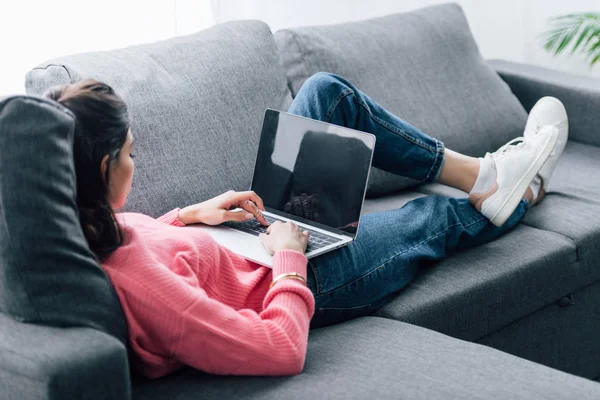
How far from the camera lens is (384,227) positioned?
1.85 m

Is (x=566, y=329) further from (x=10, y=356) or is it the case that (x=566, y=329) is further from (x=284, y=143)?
(x=10, y=356)

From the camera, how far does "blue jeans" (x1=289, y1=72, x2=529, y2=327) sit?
5.55 feet

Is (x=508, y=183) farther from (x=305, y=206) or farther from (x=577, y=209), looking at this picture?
(x=305, y=206)

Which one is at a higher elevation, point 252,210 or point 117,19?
point 117,19

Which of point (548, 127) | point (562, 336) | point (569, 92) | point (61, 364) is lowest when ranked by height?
point (562, 336)

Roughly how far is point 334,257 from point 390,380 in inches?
14.4

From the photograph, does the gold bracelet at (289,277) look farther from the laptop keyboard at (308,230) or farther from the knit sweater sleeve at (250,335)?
the laptop keyboard at (308,230)

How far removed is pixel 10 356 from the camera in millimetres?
1157

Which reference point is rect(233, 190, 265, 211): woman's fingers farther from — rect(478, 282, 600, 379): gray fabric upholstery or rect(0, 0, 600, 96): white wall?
rect(0, 0, 600, 96): white wall

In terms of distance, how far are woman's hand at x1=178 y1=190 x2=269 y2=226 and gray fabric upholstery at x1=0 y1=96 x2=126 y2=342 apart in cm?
53

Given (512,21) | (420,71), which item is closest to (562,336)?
(420,71)

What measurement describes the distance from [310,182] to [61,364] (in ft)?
2.60

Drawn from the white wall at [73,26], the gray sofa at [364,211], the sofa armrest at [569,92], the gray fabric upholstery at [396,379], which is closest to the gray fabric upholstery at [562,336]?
the gray sofa at [364,211]

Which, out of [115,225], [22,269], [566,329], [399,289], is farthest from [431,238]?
[22,269]
